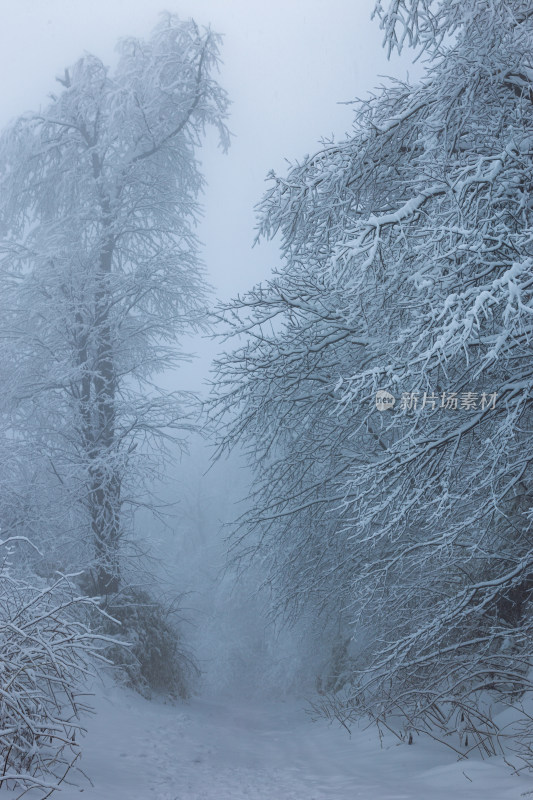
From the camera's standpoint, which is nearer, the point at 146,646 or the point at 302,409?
the point at 302,409

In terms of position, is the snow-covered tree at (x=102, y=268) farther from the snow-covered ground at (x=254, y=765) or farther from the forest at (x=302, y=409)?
the snow-covered ground at (x=254, y=765)

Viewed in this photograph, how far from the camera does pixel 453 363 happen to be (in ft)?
18.5

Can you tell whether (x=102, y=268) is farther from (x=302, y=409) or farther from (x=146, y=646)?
(x=146, y=646)

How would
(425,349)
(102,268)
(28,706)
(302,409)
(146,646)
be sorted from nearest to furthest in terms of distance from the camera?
(28,706) < (425,349) < (302,409) < (146,646) < (102,268)

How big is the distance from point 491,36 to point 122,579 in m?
7.90

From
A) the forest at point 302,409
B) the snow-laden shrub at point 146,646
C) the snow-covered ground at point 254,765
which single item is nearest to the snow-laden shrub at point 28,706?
the forest at point 302,409

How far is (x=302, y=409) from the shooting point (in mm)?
7211

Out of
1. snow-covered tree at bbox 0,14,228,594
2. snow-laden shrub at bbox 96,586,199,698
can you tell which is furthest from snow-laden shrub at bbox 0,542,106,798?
snow-covered tree at bbox 0,14,228,594

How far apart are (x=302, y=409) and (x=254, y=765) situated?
3.40 metres

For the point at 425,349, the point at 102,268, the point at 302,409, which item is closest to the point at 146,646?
the point at 302,409

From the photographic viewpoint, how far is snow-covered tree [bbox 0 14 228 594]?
9.77 meters

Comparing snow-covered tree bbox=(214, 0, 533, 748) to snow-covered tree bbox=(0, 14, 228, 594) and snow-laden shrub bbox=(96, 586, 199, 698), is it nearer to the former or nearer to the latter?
snow-laden shrub bbox=(96, 586, 199, 698)

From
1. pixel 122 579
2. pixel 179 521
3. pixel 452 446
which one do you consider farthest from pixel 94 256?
pixel 179 521

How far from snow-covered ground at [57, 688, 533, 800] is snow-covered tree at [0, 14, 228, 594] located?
2990 millimetres
